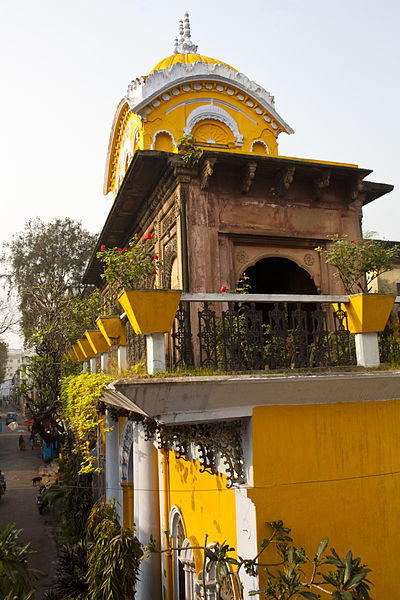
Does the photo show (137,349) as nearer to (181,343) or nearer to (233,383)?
(181,343)

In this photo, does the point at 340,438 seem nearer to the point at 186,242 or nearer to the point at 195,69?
the point at 186,242

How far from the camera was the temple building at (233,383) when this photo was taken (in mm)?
4516

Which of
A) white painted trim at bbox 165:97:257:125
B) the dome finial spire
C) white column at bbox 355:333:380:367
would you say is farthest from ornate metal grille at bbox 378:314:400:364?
the dome finial spire

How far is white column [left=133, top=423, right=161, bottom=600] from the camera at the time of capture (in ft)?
25.7

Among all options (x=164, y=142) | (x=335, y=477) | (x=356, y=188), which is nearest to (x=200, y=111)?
(x=164, y=142)

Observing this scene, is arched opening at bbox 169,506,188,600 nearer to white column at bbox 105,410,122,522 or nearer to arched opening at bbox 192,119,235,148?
white column at bbox 105,410,122,522

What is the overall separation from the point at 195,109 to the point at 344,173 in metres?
4.40

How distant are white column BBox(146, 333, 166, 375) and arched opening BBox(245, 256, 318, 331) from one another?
5243 millimetres

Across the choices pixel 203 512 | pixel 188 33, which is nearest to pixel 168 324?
pixel 203 512

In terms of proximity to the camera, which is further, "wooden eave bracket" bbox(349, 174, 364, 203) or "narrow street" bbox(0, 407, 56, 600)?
"narrow street" bbox(0, 407, 56, 600)

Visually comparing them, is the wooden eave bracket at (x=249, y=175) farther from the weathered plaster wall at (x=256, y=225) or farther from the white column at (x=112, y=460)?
the white column at (x=112, y=460)

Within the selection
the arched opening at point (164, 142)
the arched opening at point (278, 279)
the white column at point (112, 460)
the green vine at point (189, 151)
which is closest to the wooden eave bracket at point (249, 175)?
the green vine at point (189, 151)

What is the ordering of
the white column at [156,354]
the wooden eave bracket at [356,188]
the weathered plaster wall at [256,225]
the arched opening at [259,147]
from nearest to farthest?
1. the white column at [156,354]
2. the weathered plaster wall at [256,225]
3. the wooden eave bracket at [356,188]
4. the arched opening at [259,147]

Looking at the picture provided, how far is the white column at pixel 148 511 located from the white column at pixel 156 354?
3.65 metres
